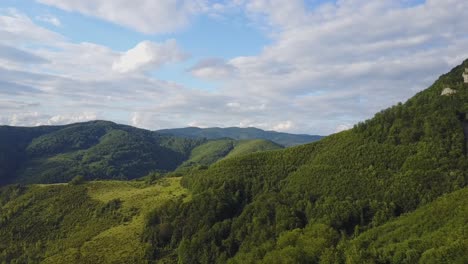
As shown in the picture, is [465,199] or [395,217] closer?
[465,199]

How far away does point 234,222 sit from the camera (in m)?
175

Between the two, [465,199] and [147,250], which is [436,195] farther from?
[147,250]

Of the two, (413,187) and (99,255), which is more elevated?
(413,187)

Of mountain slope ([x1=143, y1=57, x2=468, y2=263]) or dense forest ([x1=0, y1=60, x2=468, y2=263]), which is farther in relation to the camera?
mountain slope ([x1=143, y1=57, x2=468, y2=263])

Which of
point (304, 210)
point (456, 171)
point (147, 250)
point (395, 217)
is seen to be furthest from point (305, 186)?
point (147, 250)

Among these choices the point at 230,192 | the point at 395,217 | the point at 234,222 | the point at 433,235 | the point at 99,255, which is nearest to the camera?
the point at 433,235

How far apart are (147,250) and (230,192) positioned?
2022 inches

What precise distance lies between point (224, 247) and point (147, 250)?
1242 inches

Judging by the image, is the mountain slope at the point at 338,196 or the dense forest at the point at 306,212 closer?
the dense forest at the point at 306,212

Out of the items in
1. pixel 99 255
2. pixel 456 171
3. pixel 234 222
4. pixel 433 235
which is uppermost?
pixel 456 171

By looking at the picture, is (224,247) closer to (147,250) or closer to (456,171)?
(147,250)

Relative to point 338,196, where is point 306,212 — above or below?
below

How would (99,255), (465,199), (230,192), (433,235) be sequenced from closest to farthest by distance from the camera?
(433,235)
(465,199)
(99,255)
(230,192)

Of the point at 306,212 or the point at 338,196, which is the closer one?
the point at 306,212
